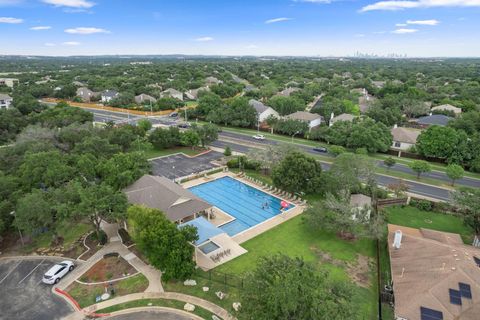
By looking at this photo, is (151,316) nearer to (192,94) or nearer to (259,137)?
(259,137)

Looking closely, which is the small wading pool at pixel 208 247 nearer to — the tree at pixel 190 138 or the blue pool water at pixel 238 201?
the blue pool water at pixel 238 201

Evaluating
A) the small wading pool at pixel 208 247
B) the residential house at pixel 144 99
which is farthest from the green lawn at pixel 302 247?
the residential house at pixel 144 99

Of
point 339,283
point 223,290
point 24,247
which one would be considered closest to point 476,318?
point 339,283

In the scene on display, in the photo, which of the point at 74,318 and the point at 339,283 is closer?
the point at 339,283

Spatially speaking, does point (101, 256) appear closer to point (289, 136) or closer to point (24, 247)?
point (24, 247)

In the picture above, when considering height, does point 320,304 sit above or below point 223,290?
above
